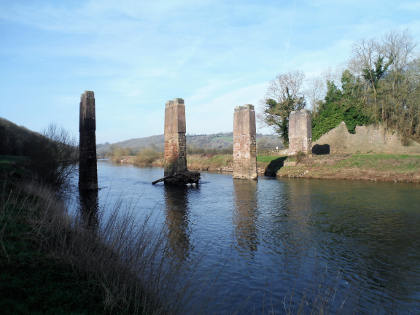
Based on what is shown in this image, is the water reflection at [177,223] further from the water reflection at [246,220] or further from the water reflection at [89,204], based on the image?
the water reflection at [89,204]

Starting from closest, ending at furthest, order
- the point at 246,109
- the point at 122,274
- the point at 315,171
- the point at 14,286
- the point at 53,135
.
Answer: the point at 14,286 < the point at 122,274 < the point at 53,135 < the point at 246,109 < the point at 315,171

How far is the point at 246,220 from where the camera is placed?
1073 centimetres

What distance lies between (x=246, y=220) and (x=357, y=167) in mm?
15215

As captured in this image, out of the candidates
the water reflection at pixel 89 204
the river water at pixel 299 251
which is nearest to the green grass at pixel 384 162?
the river water at pixel 299 251

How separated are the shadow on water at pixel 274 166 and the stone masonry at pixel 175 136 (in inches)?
353

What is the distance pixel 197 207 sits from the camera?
13.2 m

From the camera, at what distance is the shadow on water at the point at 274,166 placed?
2777 centimetres

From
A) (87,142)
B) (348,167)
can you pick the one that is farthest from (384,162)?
(87,142)

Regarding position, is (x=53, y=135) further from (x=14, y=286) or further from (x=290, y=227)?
(x=14, y=286)

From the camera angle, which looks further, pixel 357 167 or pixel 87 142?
pixel 357 167

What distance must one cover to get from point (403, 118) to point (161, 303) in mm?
27474

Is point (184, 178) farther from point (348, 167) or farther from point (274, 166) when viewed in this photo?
point (348, 167)

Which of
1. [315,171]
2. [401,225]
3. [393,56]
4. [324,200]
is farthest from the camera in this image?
[393,56]

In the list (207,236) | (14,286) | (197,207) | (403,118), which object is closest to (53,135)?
(197,207)
